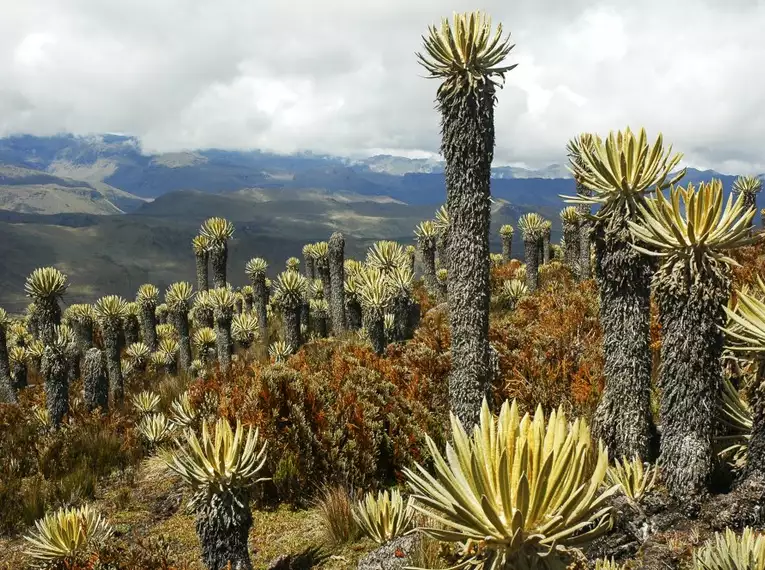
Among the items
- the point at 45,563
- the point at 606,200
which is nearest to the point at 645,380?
the point at 606,200

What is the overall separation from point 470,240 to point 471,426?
2.64m

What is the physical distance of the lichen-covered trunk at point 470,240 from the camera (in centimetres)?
699

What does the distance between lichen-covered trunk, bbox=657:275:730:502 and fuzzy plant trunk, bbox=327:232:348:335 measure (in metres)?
11.9

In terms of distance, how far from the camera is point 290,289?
14883 millimetres

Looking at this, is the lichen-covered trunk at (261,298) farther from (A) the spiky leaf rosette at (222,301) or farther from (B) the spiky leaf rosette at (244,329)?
(A) the spiky leaf rosette at (222,301)

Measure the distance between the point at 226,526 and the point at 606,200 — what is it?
4.84 metres

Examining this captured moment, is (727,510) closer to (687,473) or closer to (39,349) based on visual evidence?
(687,473)

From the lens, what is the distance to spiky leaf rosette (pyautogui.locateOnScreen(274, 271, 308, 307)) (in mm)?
14711

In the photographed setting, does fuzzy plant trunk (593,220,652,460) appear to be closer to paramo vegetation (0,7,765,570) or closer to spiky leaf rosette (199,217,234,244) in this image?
paramo vegetation (0,7,765,570)

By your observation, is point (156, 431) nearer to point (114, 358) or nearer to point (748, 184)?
point (114, 358)

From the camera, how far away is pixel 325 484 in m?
6.52

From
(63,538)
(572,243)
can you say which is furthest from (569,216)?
(63,538)

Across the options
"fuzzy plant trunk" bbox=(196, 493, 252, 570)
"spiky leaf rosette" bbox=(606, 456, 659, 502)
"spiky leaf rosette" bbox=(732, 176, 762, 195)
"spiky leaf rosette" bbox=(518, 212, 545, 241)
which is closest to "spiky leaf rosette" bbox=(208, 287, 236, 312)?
"spiky leaf rosette" bbox=(518, 212, 545, 241)

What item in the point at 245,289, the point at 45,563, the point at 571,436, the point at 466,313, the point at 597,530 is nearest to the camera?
the point at 597,530
